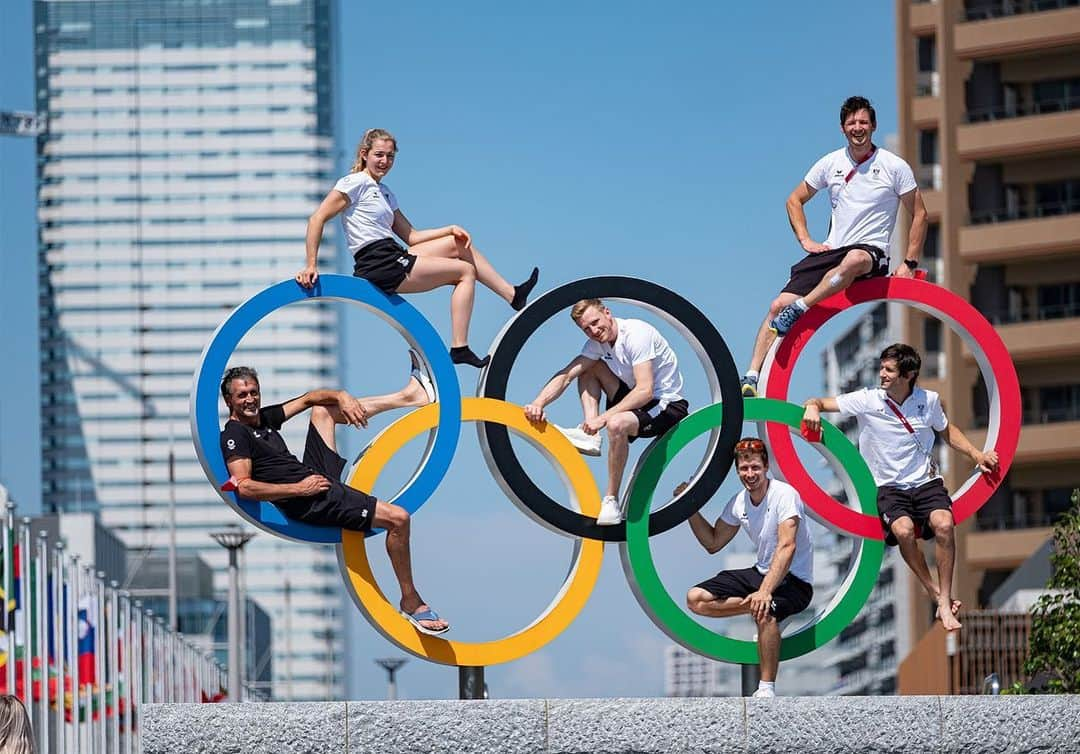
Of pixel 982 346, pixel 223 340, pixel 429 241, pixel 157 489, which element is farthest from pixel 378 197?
pixel 157 489

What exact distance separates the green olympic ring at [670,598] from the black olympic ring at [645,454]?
0.37 feet

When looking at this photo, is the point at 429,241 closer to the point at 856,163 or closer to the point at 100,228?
the point at 856,163

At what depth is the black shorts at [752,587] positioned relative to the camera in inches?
581

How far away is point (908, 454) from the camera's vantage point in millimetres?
15344

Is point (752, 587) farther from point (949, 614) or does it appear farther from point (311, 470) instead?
point (311, 470)

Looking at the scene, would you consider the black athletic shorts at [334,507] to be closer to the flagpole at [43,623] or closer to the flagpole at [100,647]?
the flagpole at [43,623]

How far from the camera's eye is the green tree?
19047mm

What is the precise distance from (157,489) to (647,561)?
176 metres

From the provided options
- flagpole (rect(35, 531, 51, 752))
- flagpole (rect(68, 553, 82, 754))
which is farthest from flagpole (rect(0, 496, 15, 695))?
flagpole (rect(68, 553, 82, 754))

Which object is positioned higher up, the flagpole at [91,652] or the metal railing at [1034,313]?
the metal railing at [1034,313]

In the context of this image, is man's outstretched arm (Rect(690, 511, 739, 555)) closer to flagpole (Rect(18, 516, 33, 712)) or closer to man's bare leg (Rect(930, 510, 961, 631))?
man's bare leg (Rect(930, 510, 961, 631))

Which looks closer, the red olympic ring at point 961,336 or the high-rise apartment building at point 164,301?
the red olympic ring at point 961,336

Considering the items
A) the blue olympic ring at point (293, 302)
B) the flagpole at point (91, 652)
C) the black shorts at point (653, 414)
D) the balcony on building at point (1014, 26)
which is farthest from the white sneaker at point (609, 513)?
the balcony on building at point (1014, 26)

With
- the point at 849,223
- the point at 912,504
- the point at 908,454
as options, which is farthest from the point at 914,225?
the point at 912,504
